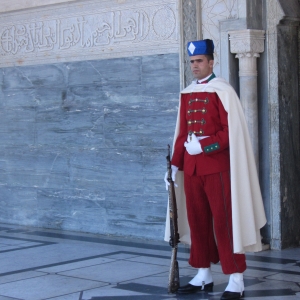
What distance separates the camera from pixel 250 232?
4488mm

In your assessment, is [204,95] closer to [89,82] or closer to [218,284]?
[218,284]

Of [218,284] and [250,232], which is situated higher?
[250,232]

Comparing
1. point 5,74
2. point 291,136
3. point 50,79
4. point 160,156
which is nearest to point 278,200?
point 291,136

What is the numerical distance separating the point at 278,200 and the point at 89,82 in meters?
2.31

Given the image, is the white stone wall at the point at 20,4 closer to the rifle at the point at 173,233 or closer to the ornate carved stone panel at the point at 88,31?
the ornate carved stone panel at the point at 88,31

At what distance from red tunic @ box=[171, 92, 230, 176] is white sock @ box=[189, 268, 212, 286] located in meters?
0.65

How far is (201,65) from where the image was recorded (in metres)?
4.64

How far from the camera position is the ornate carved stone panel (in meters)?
6.85

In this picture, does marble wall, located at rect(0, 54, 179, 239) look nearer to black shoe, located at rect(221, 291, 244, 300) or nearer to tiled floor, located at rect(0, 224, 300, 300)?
tiled floor, located at rect(0, 224, 300, 300)

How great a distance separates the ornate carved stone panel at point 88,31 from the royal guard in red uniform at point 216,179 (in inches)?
83.8

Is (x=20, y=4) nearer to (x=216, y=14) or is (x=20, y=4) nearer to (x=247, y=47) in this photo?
(x=216, y=14)

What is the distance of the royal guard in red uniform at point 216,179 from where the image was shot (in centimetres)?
450

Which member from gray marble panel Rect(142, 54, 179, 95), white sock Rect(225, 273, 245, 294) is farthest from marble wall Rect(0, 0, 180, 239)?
white sock Rect(225, 273, 245, 294)

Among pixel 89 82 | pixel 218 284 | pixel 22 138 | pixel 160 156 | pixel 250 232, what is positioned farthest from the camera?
pixel 22 138
